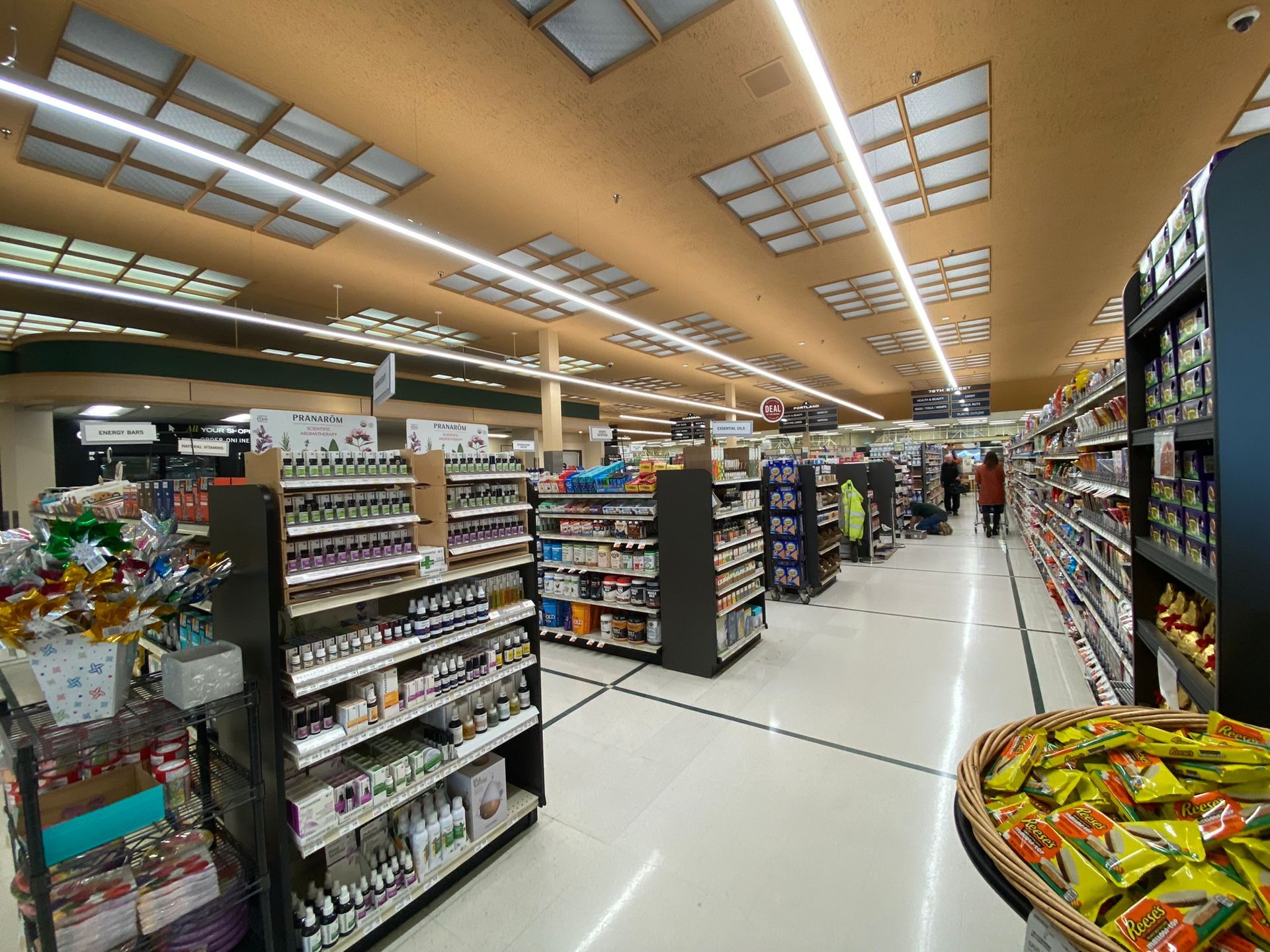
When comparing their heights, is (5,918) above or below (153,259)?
below

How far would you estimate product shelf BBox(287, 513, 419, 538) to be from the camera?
6.40 feet

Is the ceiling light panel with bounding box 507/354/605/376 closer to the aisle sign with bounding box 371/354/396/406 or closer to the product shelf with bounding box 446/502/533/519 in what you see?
the aisle sign with bounding box 371/354/396/406

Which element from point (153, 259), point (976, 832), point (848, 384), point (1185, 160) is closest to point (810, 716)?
point (976, 832)

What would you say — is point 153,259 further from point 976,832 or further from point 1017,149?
point 1017,149

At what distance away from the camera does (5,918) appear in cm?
222

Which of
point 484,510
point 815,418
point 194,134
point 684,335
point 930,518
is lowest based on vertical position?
point 930,518

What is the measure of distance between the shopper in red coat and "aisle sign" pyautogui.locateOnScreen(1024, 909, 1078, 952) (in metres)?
12.6

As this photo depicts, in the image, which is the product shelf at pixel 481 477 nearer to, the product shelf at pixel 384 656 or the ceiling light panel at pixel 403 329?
the product shelf at pixel 384 656

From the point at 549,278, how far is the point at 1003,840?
24.0ft

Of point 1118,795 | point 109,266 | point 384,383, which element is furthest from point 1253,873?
point 109,266

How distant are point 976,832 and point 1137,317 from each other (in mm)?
2093

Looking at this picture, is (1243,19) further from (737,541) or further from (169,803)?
(169,803)

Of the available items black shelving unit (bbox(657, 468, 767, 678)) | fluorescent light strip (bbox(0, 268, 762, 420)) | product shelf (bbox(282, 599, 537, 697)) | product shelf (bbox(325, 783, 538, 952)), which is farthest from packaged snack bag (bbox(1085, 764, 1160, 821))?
fluorescent light strip (bbox(0, 268, 762, 420))

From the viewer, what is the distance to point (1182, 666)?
61.3 inches
